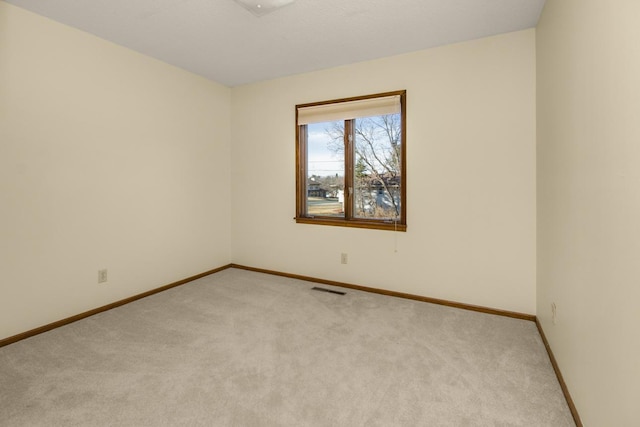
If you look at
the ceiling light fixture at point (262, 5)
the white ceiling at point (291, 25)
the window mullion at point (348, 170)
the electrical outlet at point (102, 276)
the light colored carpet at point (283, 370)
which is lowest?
the light colored carpet at point (283, 370)

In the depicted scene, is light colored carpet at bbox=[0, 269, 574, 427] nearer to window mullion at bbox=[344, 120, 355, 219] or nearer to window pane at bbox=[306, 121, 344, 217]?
window mullion at bbox=[344, 120, 355, 219]

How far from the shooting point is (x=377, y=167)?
3.54 metres

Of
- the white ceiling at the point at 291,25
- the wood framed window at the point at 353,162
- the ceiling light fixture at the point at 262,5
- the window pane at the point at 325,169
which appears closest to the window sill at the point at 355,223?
the wood framed window at the point at 353,162

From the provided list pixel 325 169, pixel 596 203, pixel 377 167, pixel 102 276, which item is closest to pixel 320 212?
pixel 325 169

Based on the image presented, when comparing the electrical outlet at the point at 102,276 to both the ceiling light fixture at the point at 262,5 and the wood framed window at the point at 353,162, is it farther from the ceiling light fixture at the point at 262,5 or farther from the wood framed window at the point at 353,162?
the ceiling light fixture at the point at 262,5

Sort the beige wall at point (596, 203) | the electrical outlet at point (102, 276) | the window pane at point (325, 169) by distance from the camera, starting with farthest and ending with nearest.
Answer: the window pane at point (325, 169), the electrical outlet at point (102, 276), the beige wall at point (596, 203)

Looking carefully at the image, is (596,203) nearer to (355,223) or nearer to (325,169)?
(355,223)

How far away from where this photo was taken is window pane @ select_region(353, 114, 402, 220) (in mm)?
3420

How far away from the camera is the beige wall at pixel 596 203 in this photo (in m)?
→ 1.10

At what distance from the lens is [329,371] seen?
2.01 meters

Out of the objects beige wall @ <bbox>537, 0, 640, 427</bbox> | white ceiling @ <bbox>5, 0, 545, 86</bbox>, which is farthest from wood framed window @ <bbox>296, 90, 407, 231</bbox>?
beige wall @ <bbox>537, 0, 640, 427</bbox>

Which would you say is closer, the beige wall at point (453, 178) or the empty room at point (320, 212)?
the empty room at point (320, 212)

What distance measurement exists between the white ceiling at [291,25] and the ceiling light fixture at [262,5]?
0.07 metres

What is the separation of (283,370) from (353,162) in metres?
2.37
